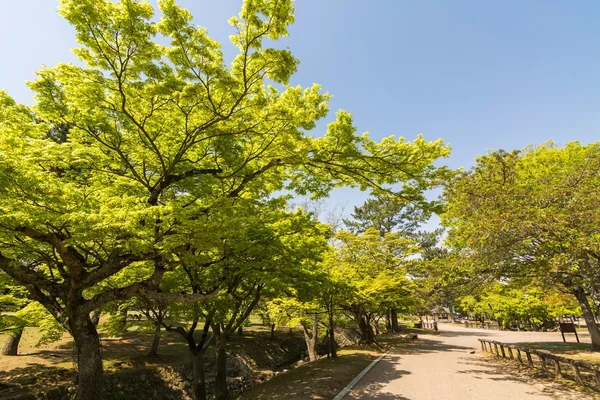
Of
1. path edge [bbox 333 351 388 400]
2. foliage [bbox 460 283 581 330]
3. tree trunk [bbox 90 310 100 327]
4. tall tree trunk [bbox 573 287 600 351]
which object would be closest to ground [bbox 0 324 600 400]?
path edge [bbox 333 351 388 400]

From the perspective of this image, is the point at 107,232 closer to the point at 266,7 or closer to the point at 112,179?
the point at 112,179

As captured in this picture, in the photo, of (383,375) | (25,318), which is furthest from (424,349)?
(25,318)

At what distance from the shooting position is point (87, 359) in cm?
801

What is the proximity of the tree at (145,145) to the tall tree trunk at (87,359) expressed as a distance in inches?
1.1

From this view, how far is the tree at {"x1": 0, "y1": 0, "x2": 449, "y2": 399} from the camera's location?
5.61 m

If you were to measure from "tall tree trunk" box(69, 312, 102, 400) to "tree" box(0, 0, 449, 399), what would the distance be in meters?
0.03

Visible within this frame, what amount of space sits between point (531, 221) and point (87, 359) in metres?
13.3

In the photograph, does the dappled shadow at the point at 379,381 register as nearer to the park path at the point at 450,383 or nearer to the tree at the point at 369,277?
the park path at the point at 450,383

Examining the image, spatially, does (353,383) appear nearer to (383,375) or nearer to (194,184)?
(383,375)

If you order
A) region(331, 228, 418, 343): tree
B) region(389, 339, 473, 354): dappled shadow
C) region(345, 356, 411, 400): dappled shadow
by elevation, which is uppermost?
region(331, 228, 418, 343): tree

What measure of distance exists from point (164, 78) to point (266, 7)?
2.40 metres

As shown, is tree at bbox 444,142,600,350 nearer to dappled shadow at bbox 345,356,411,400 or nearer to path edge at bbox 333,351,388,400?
dappled shadow at bbox 345,356,411,400

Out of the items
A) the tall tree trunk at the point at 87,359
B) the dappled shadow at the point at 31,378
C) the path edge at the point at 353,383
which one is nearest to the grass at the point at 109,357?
the dappled shadow at the point at 31,378

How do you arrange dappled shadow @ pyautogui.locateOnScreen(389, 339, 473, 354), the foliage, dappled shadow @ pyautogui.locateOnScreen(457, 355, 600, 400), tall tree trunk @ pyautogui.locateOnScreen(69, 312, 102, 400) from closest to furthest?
tall tree trunk @ pyautogui.locateOnScreen(69, 312, 102, 400)
dappled shadow @ pyautogui.locateOnScreen(457, 355, 600, 400)
dappled shadow @ pyautogui.locateOnScreen(389, 339, 473, 354)
the foliage
